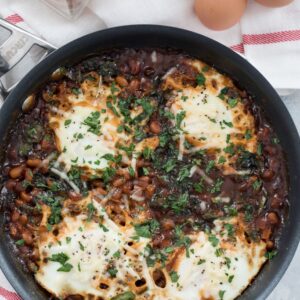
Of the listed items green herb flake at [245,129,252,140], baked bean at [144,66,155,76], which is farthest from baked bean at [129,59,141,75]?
green herb flake at [245,129,252,140]

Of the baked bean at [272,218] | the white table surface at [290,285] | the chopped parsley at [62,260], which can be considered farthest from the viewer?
the white table surface at [290,285]

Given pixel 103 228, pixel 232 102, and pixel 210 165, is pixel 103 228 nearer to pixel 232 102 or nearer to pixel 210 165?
pixel 210 165

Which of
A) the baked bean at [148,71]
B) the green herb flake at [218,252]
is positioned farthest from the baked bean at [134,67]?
the green herb flake at [218,252]

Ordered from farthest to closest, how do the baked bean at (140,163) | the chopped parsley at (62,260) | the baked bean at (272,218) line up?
the baked bean at (272,218) → the baked bean at (140,163) → the chopped parsley at (62,260)

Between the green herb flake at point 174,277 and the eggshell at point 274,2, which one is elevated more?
the eggshell at point 274,2

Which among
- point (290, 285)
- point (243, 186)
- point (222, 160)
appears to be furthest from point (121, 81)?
point (290, 285)

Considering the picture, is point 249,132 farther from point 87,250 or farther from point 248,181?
point 87,250

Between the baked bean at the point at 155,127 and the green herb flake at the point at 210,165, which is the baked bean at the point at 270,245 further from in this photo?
the baked bean at the point at 155,127
